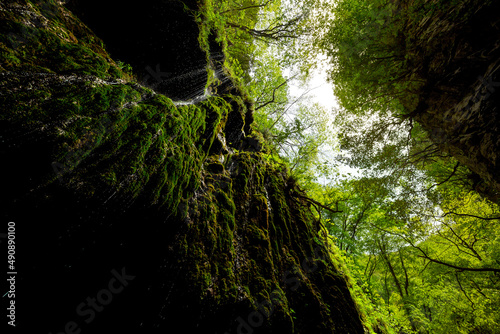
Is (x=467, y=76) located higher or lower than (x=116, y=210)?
higher

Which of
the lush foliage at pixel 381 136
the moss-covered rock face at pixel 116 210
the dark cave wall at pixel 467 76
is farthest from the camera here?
the lush foliage at pixel 381 136

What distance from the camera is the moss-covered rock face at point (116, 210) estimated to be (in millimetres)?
1291

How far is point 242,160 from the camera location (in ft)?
15.0

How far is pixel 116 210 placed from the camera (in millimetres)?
1744

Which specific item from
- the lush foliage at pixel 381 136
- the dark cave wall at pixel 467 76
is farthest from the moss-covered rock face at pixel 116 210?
the dark cave wall at pixel 467 76

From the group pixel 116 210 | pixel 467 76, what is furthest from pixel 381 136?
pixel 116 210

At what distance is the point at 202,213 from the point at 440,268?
19.6 meters

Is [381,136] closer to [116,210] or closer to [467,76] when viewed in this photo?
[467,76]

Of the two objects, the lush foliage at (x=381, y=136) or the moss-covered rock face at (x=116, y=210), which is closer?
the moss-covered rock face at (x=116, y=210)

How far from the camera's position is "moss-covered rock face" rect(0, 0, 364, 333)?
1.29 m

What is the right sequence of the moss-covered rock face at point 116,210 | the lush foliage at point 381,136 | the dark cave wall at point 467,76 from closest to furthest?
the moss-covered rock face at point 116,210 < the dark cave wall at point 467,76 < the lush foliage at point 381,136

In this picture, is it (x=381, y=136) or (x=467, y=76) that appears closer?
(x=467, y=76)

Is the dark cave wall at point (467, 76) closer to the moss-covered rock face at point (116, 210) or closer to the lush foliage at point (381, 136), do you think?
the lush foliage at point (381, 136)

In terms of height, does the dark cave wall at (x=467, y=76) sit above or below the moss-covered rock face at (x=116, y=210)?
above
